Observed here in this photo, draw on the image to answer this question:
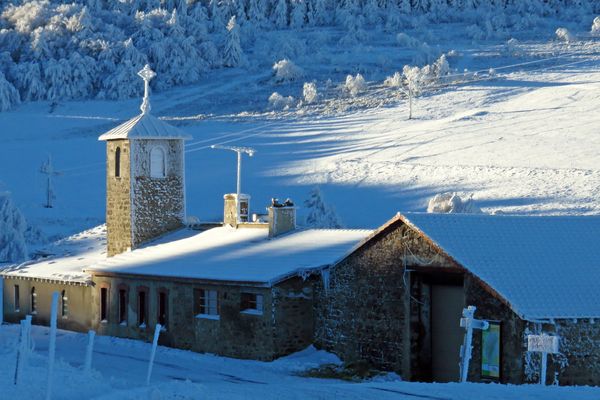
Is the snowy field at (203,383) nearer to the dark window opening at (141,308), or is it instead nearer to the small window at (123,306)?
the dark window opening at (141,308)

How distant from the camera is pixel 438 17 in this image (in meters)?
129

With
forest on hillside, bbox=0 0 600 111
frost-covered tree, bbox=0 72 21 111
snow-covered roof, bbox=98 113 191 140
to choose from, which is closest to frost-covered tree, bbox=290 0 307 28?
forest on hillside, bbox=0 0 600 111

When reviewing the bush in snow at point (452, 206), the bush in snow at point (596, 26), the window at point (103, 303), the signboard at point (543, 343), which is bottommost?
the window at point (103, 303)

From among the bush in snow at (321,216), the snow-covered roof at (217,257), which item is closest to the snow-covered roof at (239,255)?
the snow-covered roof at (217,257)

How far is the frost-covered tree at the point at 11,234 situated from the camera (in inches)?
2016

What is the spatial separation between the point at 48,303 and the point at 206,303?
8489 millimetres

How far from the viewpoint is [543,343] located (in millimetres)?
21703

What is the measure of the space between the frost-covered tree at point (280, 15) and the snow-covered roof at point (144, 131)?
91.0 meters

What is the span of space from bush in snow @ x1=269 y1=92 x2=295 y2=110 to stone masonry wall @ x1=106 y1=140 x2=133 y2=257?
53.2 meters

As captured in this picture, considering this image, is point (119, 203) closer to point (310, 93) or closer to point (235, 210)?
point (235, 210)

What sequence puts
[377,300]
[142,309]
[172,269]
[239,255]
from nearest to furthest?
[377,300]
[239,255]
[172,269]
[142,309]

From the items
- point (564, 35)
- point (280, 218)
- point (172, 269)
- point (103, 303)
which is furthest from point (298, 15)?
point (172, 269)

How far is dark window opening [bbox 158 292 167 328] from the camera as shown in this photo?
32906mm

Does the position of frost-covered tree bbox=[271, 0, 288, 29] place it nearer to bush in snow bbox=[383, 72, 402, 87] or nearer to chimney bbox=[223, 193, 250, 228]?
bush in snow bbox=[383, 72, 402, 87]
